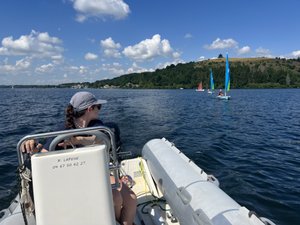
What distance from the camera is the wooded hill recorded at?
11126 centimetres

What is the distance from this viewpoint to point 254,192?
597 cm

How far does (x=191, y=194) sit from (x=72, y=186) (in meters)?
1.78

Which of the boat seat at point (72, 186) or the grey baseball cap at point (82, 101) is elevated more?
the grey baseball cap at point (82, 101)

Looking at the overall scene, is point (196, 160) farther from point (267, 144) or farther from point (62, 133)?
point (62, 133)

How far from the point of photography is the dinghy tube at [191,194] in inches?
108

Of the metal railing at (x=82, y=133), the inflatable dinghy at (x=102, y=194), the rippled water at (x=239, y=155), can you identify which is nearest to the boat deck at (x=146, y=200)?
the inflatable dinghy at (x=102, y=194)

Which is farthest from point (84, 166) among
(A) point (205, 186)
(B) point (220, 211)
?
(A) point (205, 186)

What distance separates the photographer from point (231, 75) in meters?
118

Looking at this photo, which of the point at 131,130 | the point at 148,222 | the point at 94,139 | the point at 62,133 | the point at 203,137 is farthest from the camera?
the point at 131,130

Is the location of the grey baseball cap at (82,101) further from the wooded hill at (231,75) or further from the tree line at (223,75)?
the tree line at (223,75)

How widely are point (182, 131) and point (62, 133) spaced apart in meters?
11.4

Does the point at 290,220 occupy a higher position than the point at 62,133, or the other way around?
the point at 62,133

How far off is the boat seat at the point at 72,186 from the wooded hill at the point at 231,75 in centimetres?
10997

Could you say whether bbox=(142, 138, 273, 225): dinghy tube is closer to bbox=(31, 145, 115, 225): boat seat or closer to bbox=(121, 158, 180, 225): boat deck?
bbox=(121, 158, 180, 225): boat deck
